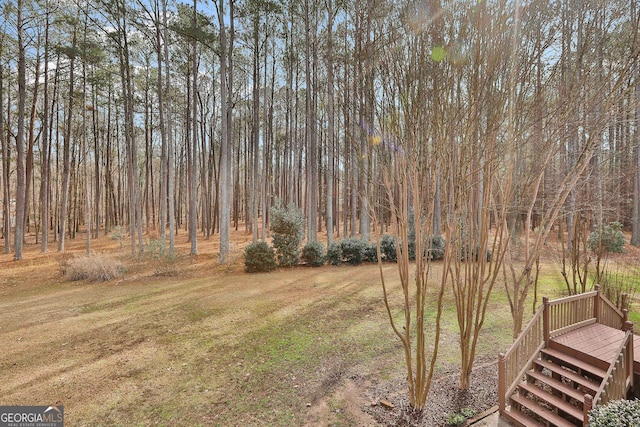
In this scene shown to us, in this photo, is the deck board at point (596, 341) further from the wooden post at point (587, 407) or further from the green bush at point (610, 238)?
the green bush at point (610, 238)

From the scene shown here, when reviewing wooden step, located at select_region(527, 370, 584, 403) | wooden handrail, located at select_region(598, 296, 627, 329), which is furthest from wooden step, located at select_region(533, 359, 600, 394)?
wooden handrail, located at select_region(598, 296, 627, 329)

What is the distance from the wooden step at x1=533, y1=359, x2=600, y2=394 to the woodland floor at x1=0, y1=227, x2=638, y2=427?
638mm

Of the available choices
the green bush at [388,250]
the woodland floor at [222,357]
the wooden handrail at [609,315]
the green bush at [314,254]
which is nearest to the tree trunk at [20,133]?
the woodland floor at [222,357]

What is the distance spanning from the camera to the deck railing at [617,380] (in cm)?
282

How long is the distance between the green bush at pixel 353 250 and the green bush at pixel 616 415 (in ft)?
29.0

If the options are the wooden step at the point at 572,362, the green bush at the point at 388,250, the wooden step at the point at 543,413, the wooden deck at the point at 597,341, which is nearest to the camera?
the wooden step at the point at 543,413

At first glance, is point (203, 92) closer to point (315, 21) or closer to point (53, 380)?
point (315, 21)

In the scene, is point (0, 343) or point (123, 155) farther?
point (123, 155)

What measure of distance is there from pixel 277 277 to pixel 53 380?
6.09 meters

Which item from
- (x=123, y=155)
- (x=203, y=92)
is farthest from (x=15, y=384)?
(x=123, y=155)

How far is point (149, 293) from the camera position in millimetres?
7766

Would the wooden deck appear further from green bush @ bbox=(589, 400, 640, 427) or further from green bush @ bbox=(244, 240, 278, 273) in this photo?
green bush @ bbox=(244, 240, 278, 273)

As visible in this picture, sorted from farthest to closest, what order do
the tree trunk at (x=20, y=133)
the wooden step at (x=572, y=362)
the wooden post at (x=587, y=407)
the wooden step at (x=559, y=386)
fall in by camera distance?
the tree trunk at (x=20, y=133)
the wooden step at (x=572, y=362)
the wooden step at (x=559, y=386)
the wooden post at (x=587, y=407)

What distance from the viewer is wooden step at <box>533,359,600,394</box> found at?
3372 mm
